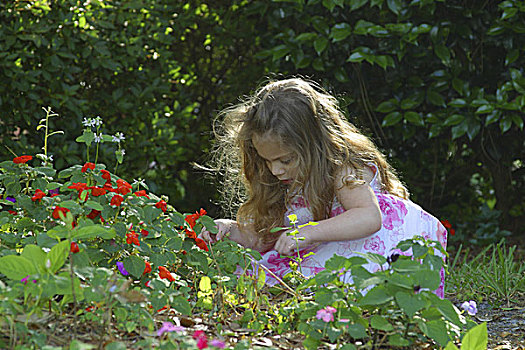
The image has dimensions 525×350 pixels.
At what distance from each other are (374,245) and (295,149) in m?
0.51

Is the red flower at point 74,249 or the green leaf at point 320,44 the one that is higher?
the green leaf at point 320,44

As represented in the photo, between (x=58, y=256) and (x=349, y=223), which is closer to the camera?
(x=58, y=256)

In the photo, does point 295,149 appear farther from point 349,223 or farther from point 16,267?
point 16,267

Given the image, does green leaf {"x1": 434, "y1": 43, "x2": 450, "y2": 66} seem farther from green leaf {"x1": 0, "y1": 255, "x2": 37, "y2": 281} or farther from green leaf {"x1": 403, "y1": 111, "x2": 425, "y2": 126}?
green leaf {"x1": 0, "y1": 255, "x2": 37, "y2": 281}

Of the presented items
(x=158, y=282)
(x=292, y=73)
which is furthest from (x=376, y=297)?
(x=292, y=73)

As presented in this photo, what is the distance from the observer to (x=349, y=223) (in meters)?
Result: 2.55

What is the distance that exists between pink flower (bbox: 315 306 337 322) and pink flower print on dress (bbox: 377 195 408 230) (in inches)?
43.8

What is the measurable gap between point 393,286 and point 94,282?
2.51 feet

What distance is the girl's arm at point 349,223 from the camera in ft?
8.23

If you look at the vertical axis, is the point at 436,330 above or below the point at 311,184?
below

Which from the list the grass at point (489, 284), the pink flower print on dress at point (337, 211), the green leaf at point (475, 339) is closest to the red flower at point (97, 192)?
the pink flower print on dress at point (337, 211)

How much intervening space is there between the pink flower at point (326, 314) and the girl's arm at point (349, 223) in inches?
27.6

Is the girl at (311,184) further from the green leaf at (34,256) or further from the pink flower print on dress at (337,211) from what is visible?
the green leaf at (34,256)

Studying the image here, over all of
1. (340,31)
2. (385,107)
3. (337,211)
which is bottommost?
(337,211)
